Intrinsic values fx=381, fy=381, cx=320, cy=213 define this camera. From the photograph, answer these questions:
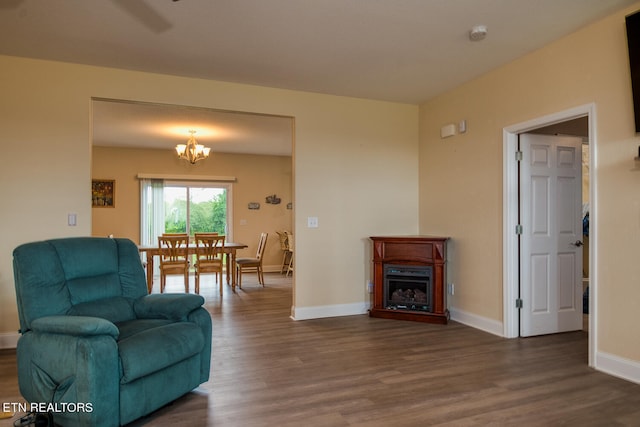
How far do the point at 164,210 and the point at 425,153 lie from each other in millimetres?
5740

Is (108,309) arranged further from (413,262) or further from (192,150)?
(192,150)

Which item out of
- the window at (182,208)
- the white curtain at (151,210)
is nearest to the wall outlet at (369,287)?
the window at (182,208)

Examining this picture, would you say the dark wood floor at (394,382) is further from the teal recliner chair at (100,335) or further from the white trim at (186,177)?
the white trim at (186,177)

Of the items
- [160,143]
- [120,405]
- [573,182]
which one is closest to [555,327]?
[573,182]

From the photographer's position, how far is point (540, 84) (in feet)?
11.1

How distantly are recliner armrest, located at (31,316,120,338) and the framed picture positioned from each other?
20.9 feet

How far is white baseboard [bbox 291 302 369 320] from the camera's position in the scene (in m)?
4.44

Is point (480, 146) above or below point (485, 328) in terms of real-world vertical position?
above

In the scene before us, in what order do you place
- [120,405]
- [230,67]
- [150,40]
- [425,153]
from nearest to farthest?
[120,405]
[150,40]
[230,67]
[425,153]

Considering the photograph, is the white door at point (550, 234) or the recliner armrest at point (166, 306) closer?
the recliner armrest at point (166, 306)

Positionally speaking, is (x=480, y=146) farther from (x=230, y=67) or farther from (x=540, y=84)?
(x=230, y=67)

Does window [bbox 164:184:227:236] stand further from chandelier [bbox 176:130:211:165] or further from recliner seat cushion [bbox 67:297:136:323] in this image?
recliner seat cushion [bbox 67:297:136:323]

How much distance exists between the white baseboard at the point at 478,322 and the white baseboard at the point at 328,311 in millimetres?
1042

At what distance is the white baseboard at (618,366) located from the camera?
266 centimetres
